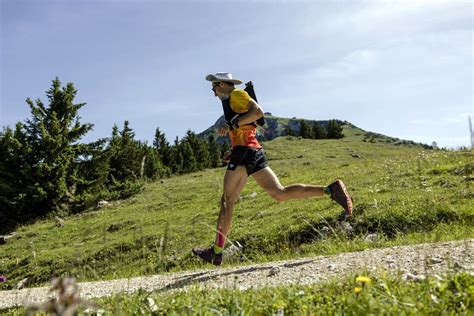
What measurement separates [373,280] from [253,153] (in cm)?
319

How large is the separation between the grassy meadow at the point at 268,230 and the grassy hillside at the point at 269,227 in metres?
0.03

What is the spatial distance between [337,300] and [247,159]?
3343mm

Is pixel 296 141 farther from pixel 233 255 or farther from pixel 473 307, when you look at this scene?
pixel 473 307

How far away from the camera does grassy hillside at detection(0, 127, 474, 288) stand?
27.1 feet

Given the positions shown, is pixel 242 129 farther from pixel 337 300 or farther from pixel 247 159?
pixel 337 300

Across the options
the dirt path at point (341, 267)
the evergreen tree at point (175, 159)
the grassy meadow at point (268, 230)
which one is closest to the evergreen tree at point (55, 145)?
the grassy meadow at point (268, 230)

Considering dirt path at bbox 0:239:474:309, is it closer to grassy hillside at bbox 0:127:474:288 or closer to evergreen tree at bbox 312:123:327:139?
grassy hillside at bbox 0:127:474:288

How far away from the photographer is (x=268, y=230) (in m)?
12.7

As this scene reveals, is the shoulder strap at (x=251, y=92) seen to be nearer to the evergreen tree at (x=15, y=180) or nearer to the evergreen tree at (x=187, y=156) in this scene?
the evergreen tree at (x=15, y=180)

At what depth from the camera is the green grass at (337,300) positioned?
109 inches

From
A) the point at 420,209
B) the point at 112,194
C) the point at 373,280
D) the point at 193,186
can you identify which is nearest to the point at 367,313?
the point at 373,280

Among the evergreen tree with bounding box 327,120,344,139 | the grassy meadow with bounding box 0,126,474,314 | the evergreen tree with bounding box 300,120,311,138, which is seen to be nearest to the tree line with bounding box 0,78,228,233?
the grassy meadow with bounding box 0,126,474,314

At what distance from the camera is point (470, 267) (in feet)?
13.0

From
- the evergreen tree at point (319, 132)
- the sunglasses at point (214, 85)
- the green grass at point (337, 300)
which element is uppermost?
the evergreen tree at point (319, 132)
